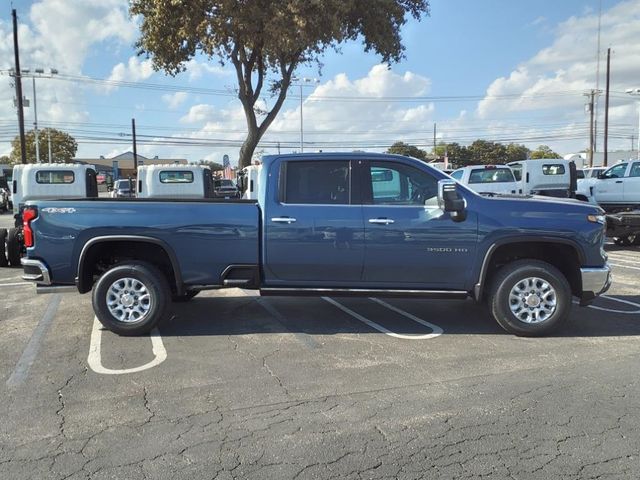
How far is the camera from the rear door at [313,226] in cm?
591

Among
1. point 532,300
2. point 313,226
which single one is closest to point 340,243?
point 313,226

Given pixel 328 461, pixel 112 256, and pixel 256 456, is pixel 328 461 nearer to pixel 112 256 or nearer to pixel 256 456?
pixel 256 456

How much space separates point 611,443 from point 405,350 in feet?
7.32

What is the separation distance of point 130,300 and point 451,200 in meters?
3.61

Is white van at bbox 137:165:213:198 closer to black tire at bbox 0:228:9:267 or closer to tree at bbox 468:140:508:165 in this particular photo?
black tire at bbox 0:228:9:267

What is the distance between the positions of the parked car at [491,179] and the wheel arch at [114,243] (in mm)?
12899

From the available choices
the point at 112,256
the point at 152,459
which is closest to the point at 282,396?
the point at 152,459

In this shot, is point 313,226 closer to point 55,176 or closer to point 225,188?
point 55,176

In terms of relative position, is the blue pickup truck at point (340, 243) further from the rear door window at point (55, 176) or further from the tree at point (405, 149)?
the tree at point (405, 149)

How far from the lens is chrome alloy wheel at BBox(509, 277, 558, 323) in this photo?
19.4ft

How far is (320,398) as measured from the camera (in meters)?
4.36

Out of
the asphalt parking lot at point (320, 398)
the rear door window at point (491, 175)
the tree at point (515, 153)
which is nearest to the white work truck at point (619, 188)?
the rear door window at point (491, 175)

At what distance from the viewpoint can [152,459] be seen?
3.43m

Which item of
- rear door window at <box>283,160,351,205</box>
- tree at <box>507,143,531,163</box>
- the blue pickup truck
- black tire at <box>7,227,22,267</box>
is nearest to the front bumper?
the blue pickup truck
